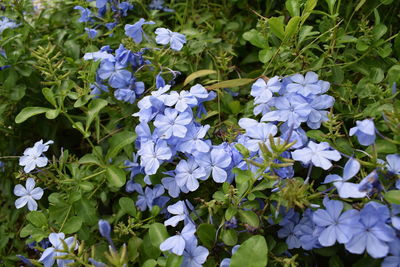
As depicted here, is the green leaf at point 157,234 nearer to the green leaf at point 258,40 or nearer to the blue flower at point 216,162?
the blue flower at point 216,162

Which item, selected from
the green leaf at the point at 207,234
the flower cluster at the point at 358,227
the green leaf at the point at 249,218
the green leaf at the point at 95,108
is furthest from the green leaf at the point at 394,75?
the green leaf at the point at 95,108

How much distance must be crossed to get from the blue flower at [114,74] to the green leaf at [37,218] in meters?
0.46

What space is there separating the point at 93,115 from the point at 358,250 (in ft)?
2.84

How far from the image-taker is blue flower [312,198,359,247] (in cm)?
93

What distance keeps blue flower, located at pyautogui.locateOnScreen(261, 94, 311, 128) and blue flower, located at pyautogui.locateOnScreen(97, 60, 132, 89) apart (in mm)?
509

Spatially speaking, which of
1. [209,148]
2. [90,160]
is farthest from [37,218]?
[209,148]

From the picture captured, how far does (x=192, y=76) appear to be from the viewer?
1482 millimetres

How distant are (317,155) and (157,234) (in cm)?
46

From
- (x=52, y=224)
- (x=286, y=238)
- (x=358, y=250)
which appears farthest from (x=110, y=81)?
(x=358, y=250)

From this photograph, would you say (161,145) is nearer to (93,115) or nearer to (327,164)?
(93,115)

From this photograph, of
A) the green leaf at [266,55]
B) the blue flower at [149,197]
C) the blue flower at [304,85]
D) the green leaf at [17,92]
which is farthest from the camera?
the green leaf at [17,92]

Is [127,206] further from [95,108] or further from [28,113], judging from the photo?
[28,113]

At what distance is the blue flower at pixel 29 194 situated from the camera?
1.37 meters

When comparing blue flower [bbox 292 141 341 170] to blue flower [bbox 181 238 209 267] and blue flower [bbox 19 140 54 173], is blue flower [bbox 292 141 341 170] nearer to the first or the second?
blue flower [bbox 181 238 209 267]
